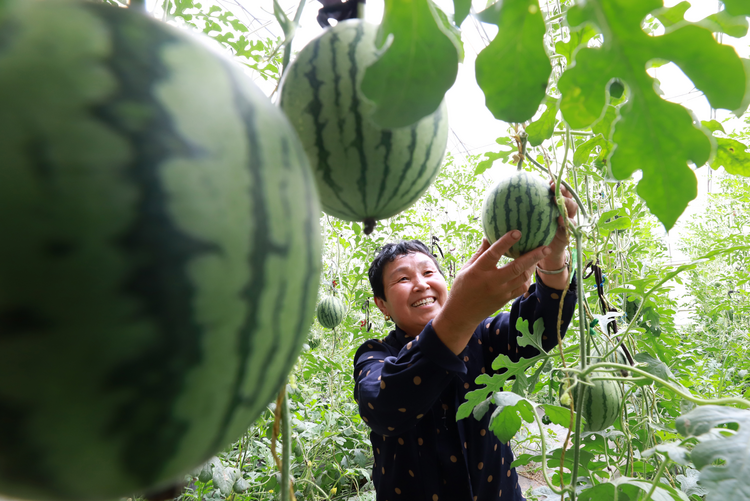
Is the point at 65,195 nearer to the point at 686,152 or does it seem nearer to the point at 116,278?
the point at 116,278

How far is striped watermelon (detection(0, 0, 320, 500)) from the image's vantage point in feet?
0.72

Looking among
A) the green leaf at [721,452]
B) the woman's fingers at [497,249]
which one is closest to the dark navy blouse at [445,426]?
the woman's fingers at [497,249]

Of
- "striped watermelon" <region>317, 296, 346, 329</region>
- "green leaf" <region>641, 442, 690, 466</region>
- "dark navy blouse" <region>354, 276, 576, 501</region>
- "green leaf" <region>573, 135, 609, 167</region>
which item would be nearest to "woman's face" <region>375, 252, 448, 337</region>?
"dark navy blouse" <region>354, 276, 576, 501</region>

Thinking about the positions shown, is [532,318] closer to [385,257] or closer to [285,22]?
[385,257]

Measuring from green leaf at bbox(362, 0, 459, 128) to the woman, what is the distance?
885 mm

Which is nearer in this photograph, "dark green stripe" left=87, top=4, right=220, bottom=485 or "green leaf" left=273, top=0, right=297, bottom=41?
"dark green stripe" left=87, top=4, right=220, bottom=485

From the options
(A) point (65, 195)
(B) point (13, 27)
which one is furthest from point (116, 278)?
(B) point (13, 27)

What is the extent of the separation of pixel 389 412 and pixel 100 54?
5.02 feet

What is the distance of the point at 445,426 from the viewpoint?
6.69ft

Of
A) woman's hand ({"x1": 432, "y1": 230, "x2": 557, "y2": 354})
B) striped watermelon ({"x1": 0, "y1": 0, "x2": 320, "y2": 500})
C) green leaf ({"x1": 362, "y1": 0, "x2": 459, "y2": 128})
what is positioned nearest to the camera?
striped watermelon ({"x1": 0, "y1": 0, "x2": 320, "y2": 500})

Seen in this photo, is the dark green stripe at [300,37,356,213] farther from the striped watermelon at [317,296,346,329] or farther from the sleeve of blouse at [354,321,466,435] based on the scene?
the striped watermelon at [317,296,346,329]

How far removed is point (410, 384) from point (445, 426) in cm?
68

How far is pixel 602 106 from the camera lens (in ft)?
1.46

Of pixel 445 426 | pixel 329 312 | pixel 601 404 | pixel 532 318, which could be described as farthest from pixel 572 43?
pixel 329 312
